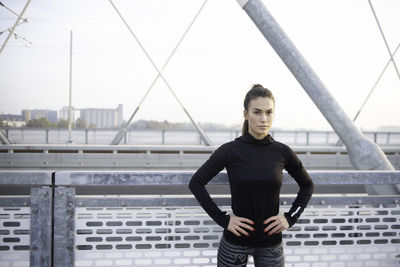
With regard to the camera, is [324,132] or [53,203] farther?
[324,132]

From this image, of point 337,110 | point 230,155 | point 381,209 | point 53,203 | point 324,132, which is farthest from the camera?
point 324,132

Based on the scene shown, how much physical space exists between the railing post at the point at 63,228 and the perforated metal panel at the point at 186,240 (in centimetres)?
7

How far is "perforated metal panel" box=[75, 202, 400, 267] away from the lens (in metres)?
2.46

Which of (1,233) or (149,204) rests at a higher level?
(149,204)

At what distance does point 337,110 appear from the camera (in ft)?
17.2

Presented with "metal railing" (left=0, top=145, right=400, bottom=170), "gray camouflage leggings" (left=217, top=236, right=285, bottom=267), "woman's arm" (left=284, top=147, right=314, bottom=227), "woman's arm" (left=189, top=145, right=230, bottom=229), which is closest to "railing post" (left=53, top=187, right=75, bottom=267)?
"woman's arm" (left=189, top=145, right=230, bottom=229)

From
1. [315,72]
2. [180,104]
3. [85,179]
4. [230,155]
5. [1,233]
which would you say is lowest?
[1,233]

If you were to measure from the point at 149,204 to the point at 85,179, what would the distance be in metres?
0.56

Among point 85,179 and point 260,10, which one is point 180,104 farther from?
point 85,179

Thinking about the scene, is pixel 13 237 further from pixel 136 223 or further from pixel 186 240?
pixel 186 240

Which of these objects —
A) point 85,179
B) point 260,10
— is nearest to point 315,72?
point 260,10

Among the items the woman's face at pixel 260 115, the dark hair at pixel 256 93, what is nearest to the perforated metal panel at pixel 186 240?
the woman's face at pixel 260 115

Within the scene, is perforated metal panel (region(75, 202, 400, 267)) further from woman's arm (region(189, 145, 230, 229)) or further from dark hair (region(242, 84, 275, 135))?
dark hair (region(242, 84, 275, 135))

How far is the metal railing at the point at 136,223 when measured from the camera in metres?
2.37
